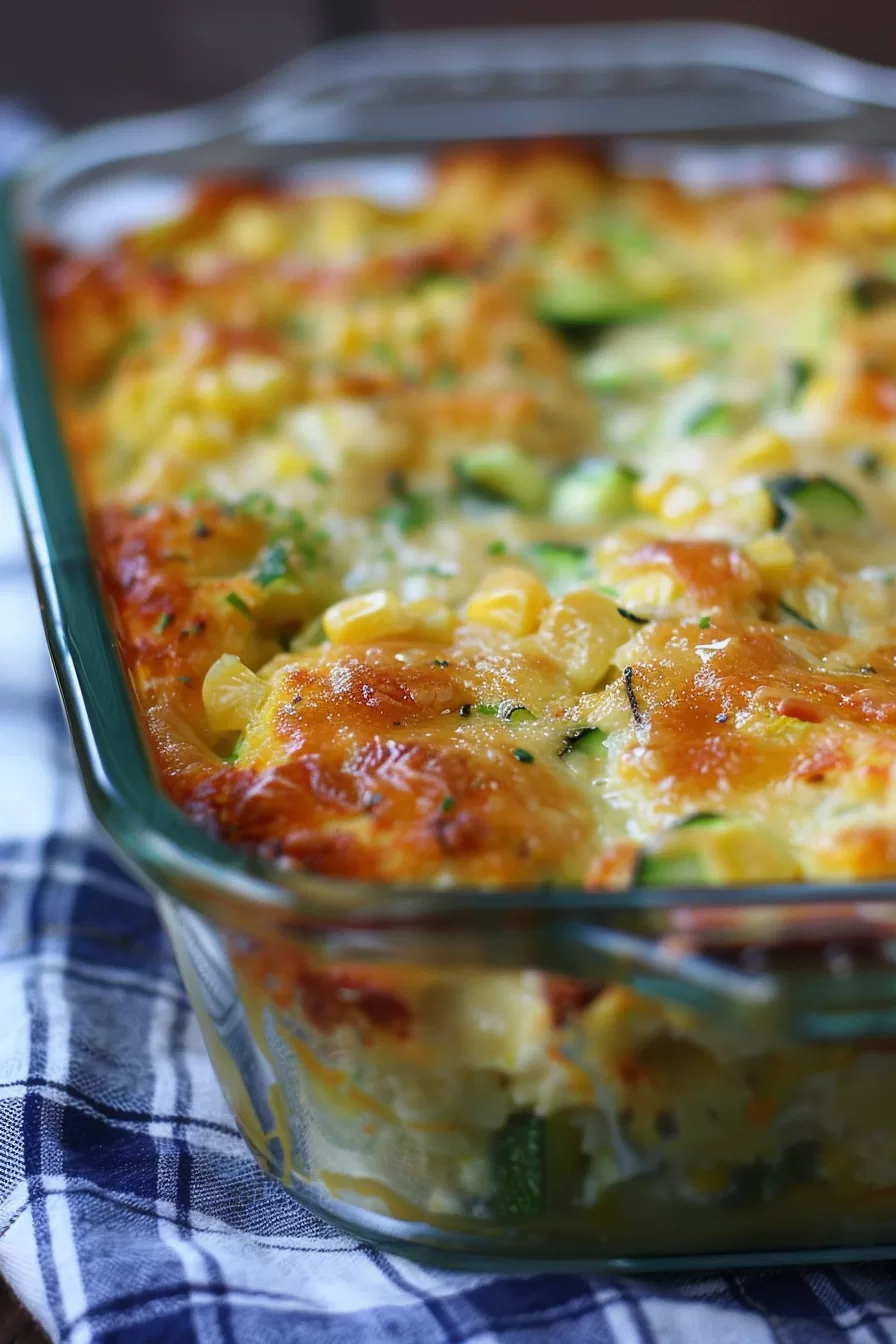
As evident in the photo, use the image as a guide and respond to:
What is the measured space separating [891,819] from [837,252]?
174cm

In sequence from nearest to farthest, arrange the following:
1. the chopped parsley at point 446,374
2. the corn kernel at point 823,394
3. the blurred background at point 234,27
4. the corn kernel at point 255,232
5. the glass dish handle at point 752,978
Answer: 1. the glass dish handle at point 752,978
2. the corn kernel at point 823,394
3. the chopped parsley at point 446,374
4. the corn kernel at point 255,232
5. the blurred background at point 234,27

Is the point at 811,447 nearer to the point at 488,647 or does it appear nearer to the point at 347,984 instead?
the point at 488,647

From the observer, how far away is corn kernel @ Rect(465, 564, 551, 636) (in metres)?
1.97

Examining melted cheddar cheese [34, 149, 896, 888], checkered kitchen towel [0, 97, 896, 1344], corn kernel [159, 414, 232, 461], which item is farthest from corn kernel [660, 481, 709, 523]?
checkered kitchen towel [0, 97, 896, 1344]

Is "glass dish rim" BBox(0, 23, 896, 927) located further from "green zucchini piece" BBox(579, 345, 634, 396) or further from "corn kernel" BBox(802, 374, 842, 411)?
"corn kernel" BBox(802, 374, 842, 411)

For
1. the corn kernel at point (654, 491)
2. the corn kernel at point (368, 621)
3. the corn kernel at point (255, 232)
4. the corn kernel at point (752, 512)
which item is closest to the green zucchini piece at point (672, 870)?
the corn kernel at point (368, 621)

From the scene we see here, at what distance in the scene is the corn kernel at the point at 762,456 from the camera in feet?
7.44

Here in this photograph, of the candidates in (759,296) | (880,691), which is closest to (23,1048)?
(880,691)

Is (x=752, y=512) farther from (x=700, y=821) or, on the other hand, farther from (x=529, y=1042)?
(x=529, y=1042)

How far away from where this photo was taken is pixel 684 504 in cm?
220

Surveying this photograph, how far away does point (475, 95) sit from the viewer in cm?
345

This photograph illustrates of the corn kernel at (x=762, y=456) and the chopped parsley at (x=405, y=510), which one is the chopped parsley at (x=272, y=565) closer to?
the chopped parsley at (x=405, y=510)

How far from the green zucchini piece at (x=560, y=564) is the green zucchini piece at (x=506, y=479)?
18cm

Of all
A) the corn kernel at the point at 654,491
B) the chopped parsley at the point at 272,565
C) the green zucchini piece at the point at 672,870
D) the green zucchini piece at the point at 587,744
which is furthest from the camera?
the corn kernel at the point at 654,491
